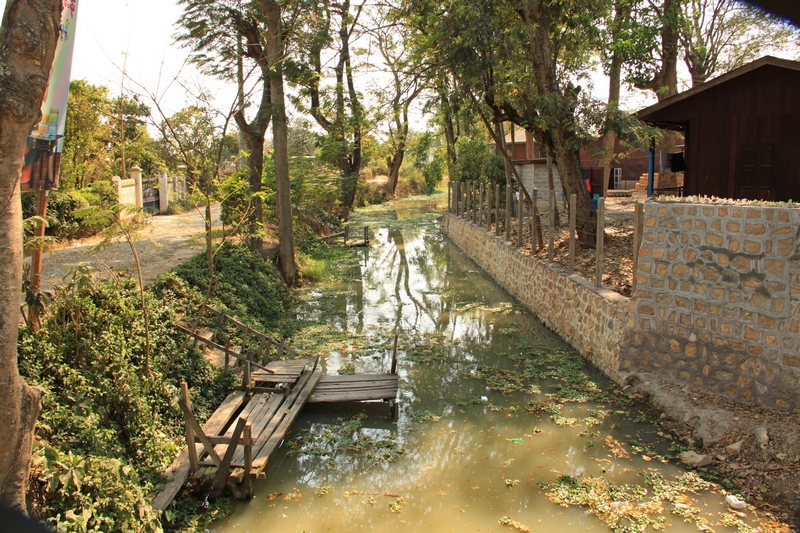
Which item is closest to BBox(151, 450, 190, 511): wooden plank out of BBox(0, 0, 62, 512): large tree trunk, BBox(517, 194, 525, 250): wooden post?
BBox(0, 0, 62, 512): large tree trunk

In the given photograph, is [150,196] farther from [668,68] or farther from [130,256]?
[668,68]

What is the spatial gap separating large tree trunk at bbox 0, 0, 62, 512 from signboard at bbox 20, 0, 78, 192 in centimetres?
173

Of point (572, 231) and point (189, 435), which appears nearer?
point (189, 435)

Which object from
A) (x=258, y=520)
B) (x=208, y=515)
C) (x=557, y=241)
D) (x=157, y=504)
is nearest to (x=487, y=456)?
(x=258, y=520)

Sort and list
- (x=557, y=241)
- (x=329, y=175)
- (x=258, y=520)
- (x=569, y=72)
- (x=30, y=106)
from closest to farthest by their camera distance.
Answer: (x=30, y=106) → (x=258, y=520) → (x=557, y=241) → (x=569, y=72) → (x=329, y=175)

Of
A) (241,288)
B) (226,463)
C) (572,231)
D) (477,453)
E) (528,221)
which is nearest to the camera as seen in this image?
(226,463)

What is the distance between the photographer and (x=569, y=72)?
1856 centimetres

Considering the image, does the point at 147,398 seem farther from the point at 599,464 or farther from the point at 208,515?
the point at 599,464

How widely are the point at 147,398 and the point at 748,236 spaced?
7197 millimetres

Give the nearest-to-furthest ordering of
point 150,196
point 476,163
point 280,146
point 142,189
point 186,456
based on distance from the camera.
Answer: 1. point 186,456
2. point 280,146
3. point 142,189
4. point 150,196
5. point 476,163

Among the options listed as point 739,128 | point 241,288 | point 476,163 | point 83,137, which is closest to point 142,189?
point 83,137

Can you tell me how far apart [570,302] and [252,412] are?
608cm

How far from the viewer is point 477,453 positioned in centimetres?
729

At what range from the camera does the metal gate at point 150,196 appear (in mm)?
23433
